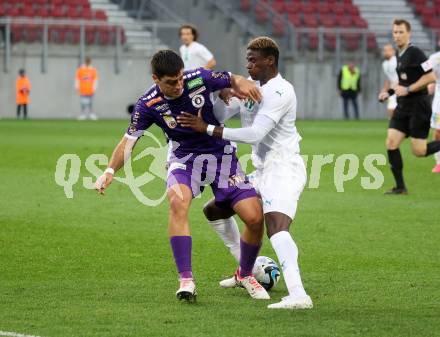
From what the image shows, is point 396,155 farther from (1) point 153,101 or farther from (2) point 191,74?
(1) point 153,101

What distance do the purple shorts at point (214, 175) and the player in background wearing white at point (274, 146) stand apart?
14 cm

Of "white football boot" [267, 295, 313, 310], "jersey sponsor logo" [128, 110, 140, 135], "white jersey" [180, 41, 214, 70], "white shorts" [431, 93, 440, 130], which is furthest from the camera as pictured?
"white jersey" [180, 41, 214, 70]

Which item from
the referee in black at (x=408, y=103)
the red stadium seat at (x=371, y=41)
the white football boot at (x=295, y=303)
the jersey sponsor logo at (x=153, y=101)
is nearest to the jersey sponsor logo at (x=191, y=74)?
the jersey sponsor logo at (x=153, y=101)

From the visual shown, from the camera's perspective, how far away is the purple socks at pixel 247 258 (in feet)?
→ 24.5

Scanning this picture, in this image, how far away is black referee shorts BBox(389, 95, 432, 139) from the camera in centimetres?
1372

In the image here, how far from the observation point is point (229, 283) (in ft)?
25.1

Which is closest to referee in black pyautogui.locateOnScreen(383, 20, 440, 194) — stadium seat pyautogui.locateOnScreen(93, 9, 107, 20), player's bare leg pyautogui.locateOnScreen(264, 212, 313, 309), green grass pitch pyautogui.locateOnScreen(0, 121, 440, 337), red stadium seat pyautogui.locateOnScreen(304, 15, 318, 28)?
green grass pitch pyautogui.locateOnScreen(0, 121, 440, 337)

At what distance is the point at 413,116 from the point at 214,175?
22.3 ft

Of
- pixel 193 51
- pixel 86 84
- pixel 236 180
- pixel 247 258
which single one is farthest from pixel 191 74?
pixel 86 84

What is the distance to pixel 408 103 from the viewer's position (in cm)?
1374

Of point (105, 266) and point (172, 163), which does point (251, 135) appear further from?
point (105, 266)

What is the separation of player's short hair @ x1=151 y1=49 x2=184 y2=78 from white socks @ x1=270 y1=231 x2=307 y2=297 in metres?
1.22

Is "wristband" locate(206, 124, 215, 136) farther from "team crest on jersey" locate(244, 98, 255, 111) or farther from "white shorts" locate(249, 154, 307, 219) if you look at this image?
"white shorts" locate(249, 154, 307, 219)

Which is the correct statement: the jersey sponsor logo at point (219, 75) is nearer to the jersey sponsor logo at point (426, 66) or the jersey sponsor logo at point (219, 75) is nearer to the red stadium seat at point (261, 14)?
Answer: the jersey sponsor logo at point (426, 66)
